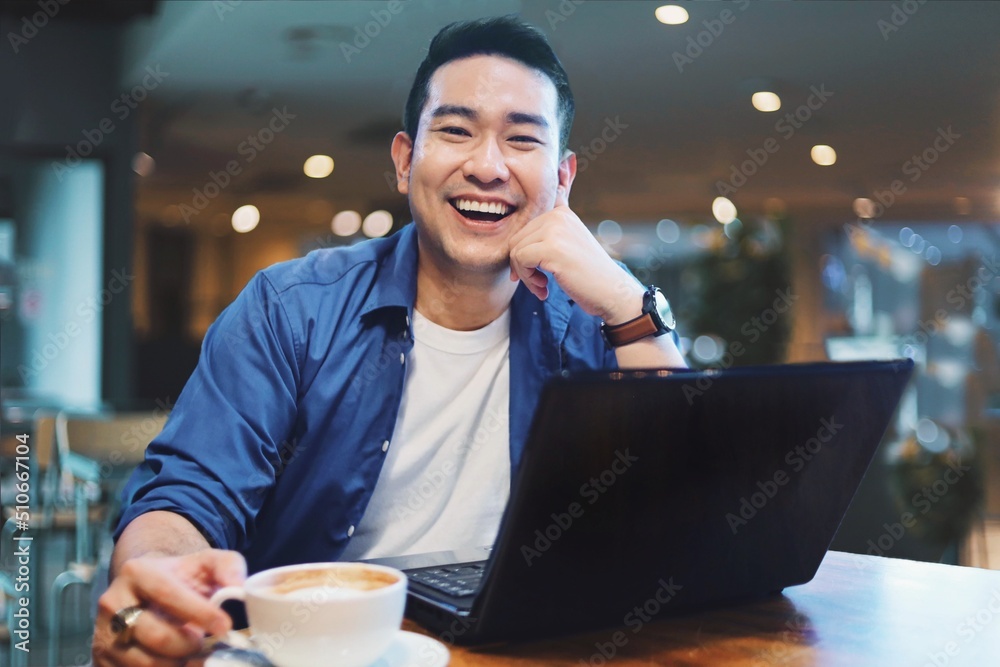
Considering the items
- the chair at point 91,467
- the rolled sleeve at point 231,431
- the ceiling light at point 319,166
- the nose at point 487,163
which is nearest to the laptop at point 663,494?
the rolled sleeve at point 231,431

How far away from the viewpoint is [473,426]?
1.45m

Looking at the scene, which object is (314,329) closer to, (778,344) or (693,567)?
(693,567)

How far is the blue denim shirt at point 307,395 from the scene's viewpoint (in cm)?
109

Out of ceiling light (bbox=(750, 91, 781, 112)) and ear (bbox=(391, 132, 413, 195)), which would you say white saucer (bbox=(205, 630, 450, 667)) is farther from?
ceiling light (bbox=(750, 91, 781, 112))

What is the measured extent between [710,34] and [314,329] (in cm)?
370

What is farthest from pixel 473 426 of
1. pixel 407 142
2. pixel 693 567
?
Answer: pixel 693 567

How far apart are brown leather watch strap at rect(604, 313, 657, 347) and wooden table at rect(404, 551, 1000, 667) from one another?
0.46m

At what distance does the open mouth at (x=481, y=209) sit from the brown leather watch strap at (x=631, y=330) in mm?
259

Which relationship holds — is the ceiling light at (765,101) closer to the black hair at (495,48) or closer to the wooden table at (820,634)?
the black hair at (495,48)

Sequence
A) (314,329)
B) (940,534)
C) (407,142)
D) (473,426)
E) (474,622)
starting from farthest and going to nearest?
(940,534)
(407,142)
(473,426)
(314,329)
(474,622)

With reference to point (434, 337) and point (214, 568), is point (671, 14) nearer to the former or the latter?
point (434, 337)

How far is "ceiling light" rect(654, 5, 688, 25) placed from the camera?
442cm

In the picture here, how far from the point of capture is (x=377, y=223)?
213 inches

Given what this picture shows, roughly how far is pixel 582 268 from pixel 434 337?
0.29 m
